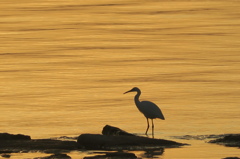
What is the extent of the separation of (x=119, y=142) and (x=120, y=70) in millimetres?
11738

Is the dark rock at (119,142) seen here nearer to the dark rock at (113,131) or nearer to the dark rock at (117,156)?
the dark rock at (113,131)

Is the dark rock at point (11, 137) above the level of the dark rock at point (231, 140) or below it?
above

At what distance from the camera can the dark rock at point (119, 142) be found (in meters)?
19.9

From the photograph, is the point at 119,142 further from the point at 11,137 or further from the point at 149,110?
the point at 149,110

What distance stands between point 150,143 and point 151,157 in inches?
50.4

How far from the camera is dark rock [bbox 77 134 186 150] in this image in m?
19.9

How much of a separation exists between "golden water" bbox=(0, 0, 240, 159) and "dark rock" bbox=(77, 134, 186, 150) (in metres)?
0.62

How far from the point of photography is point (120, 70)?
31641 mm

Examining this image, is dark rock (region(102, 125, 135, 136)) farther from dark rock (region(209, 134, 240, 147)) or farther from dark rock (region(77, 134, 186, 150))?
dark rock (region(209, 134, 240, 147))

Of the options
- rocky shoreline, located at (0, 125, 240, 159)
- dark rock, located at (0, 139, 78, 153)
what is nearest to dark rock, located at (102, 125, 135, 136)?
rocky shoreline, located at (0, 125, 240, 159)

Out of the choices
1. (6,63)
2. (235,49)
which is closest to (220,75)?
(235,49)

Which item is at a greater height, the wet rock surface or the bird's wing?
the bird's wing

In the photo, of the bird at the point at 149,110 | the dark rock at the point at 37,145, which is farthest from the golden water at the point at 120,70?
the dark rock at the point at 37,145

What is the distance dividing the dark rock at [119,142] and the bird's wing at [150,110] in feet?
9.49
